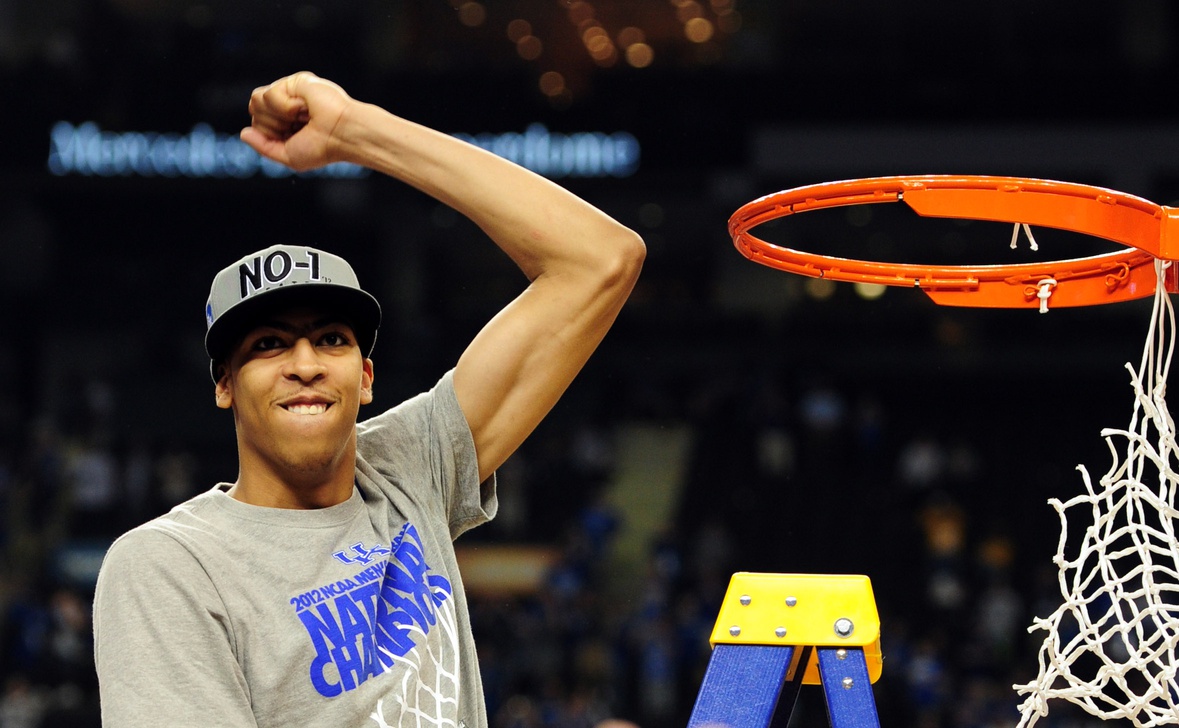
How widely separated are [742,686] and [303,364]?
703 millimetres

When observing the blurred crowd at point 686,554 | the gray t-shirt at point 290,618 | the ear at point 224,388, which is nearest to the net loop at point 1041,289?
the gray t-shirt at point 290,618

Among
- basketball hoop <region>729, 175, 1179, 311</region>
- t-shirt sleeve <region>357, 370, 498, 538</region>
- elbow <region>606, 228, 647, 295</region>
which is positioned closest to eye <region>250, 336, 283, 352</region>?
t-shirt sleeve <region>357, 370, 498, 538</region>

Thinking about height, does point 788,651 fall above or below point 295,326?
below

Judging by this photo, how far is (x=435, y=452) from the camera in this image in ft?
7.41

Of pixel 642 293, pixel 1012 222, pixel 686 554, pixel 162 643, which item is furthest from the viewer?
pixel 642 293

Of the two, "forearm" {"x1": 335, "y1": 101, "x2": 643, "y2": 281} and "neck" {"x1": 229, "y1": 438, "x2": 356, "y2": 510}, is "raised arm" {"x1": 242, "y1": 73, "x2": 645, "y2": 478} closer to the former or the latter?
"forearm" {"x1": 335, "y1": 101, "x2": 643, "y2": 281}

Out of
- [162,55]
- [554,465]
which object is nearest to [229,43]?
[162,55]

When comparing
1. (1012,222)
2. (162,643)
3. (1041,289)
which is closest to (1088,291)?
(1041,289)

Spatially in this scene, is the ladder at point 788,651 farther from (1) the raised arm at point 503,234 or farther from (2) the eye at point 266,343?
(2) the eye at point 266,343

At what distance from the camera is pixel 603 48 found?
669 inches

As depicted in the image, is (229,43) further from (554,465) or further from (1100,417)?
(1100,417)

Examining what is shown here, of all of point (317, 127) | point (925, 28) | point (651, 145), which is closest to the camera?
point (317, 127)

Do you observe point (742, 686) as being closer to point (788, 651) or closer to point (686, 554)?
point (788, 651)

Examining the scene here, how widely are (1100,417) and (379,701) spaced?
14.6 metres
